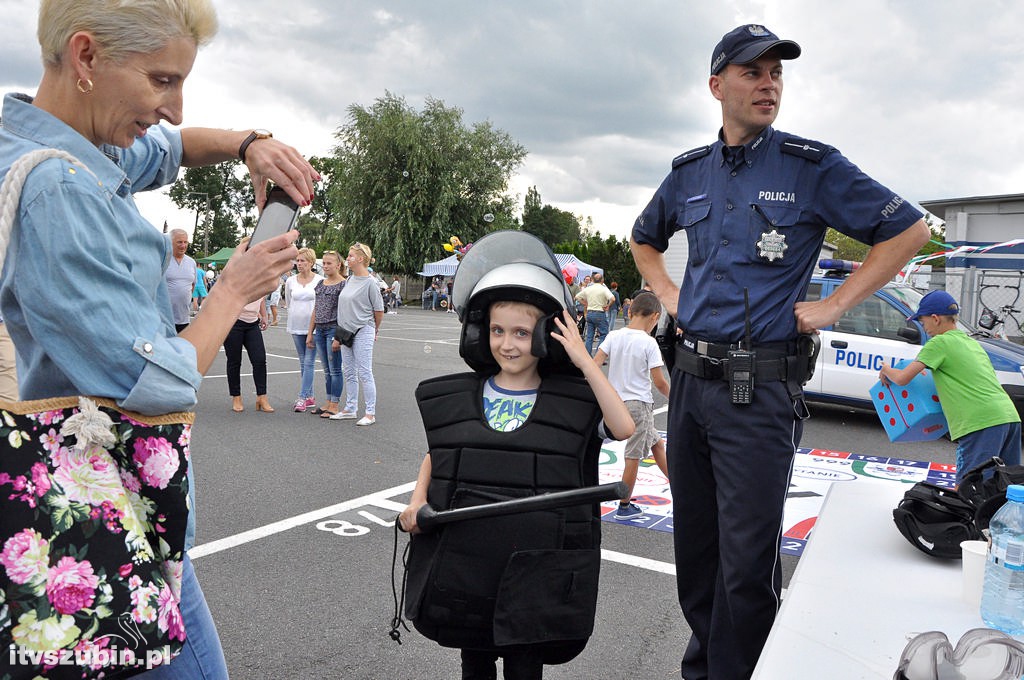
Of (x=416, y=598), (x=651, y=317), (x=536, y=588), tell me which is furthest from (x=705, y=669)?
(x=651, y=317)

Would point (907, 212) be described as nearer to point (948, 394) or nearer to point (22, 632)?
point (22, 632)

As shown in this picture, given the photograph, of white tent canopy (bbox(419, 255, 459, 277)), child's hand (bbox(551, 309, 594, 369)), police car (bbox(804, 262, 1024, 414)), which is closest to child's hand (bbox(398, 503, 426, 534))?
child's hand (bbox(551, 309, 594, 369))

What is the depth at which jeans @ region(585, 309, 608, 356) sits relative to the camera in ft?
52.7

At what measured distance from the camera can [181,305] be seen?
8.20 metres

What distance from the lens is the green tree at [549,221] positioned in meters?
104

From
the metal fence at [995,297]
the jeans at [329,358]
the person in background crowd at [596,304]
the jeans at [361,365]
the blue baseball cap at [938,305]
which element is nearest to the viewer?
the blue baseball cap at [938,305]

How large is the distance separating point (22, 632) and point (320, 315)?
24.9ft

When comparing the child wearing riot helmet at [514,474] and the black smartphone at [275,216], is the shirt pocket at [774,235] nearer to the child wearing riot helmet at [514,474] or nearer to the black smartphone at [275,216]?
the child wearing riot helmet at [514,474]

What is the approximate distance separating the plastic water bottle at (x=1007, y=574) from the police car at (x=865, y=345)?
272 inches

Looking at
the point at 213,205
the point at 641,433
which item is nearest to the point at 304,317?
the point at 641,433

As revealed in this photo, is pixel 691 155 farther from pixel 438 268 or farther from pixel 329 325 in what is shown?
pixel 438 268

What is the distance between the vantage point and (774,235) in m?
2.56

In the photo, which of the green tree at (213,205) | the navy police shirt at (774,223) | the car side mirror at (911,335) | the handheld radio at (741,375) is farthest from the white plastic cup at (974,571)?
the green tree at (213,205)

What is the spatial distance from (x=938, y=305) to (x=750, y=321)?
3991 millimetres
